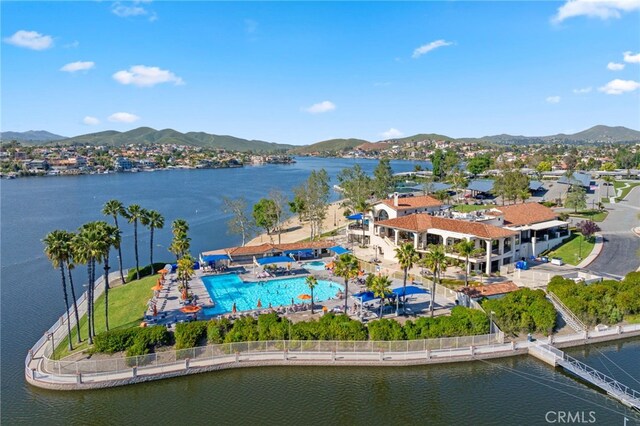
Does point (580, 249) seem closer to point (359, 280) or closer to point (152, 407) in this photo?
point (359, 280)

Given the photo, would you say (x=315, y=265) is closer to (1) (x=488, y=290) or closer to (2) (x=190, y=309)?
(2) (x=190, y=309)

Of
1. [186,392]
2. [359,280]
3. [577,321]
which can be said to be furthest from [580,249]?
[186,392]

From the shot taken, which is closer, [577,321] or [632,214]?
[577,321]

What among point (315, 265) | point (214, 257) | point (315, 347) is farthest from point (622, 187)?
point (315, 347)

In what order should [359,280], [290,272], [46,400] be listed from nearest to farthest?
[46,400] → [359,280] → [290,272]

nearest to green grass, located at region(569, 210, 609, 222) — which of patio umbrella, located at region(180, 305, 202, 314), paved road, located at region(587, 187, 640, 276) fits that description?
paved road, located at region(587, 187, 640, 276)

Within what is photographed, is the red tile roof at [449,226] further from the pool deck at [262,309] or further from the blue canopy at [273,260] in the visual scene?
the blue canopy at [273,260]
